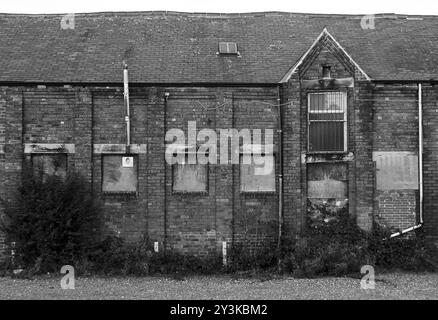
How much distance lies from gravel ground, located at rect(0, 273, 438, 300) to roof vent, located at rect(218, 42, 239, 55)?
6.27 m

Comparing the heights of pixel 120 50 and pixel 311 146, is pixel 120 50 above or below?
above

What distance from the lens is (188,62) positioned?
52.1ft

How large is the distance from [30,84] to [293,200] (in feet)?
24.1

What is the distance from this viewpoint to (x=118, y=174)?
49.5 ft

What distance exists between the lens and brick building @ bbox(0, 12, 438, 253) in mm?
14820

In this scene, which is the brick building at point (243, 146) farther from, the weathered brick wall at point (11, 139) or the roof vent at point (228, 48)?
the roof vent at point (228, 48)

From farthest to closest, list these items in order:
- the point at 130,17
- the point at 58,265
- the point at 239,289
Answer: the point at 130,17 → the point at 58,265 → the point at 239,289

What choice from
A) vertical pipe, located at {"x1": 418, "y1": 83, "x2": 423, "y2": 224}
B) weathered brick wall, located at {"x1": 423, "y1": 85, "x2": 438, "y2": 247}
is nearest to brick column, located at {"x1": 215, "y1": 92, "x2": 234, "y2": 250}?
vertical pipe, located at {"x1": 418, "y1": 83, "x2": 423, "y2": 224}

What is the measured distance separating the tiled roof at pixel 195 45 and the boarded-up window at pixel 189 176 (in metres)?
2.22

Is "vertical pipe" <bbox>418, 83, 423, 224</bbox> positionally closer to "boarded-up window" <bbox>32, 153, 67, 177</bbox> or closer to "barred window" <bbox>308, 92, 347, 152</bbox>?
"barred window" <bbox>308, 92, 347, 152</bbox>

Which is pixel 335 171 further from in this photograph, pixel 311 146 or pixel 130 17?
pixel 130 17

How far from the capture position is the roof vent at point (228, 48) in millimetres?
16319

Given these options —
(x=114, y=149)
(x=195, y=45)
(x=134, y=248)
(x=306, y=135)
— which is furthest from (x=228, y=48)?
(x=134, y=248)

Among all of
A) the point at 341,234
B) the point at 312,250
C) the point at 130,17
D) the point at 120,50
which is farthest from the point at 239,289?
the point at 130,17
